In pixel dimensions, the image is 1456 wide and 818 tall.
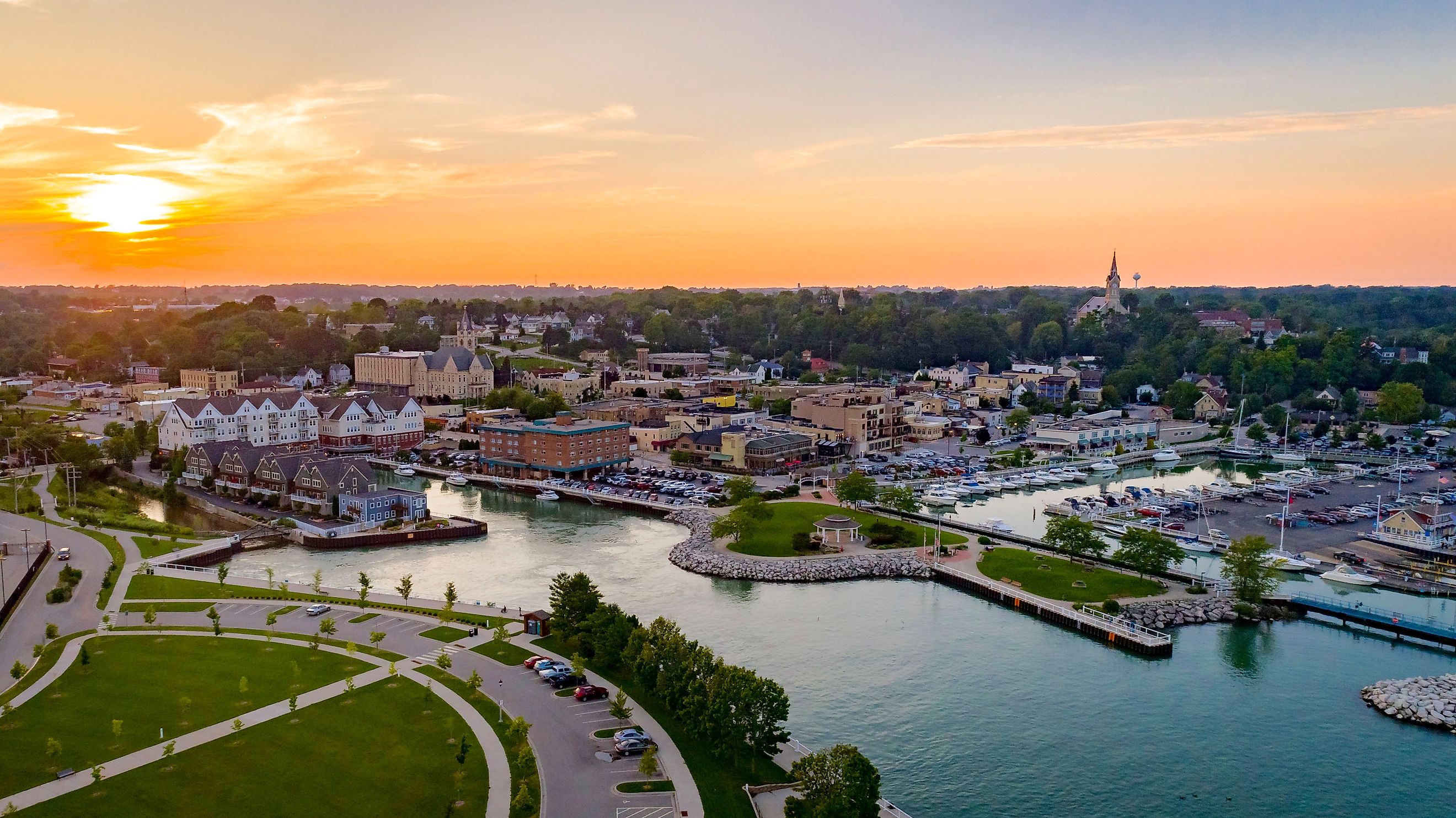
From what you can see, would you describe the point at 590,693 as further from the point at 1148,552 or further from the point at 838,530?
the point at 1148,552

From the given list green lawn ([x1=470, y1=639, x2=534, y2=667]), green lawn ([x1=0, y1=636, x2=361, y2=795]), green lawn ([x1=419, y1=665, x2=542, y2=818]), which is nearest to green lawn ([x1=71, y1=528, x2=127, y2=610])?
green lawn ([x1=0, y1=636, x2=361, y2=795])

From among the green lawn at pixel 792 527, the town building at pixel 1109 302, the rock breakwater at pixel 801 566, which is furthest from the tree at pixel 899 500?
the town building at pixel 1109 302

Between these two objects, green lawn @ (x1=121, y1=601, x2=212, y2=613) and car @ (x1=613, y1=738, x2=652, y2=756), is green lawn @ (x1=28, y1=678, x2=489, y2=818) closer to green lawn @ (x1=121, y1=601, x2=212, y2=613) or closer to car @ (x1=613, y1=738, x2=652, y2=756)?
car @ (x1=613, y1=738, x2=652, y2=756)

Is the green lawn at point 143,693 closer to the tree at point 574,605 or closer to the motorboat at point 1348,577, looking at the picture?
the tree at point 574,605

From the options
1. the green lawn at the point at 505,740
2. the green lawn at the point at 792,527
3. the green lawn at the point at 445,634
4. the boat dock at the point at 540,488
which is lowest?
the boat dock at the point at 540,488

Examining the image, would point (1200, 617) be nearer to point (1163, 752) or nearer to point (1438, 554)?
point (1163, 752)
